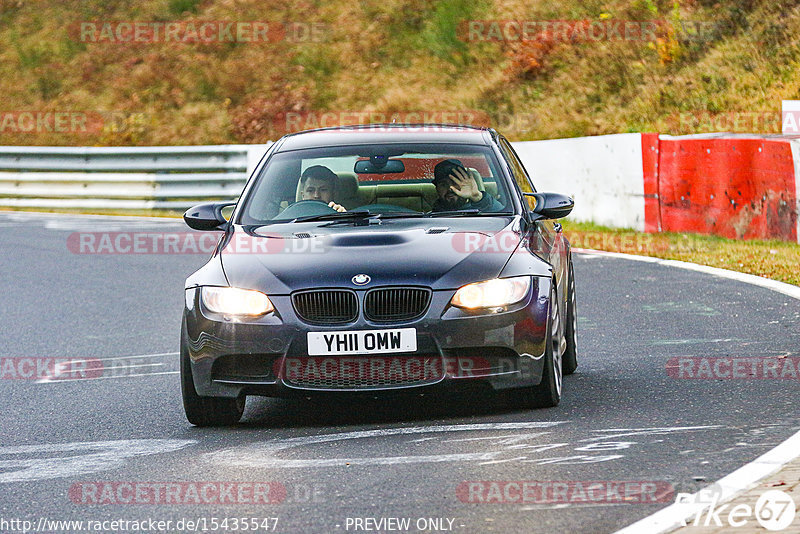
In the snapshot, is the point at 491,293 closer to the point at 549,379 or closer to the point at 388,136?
the point at 549,379

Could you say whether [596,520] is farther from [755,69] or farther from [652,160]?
[755,69]

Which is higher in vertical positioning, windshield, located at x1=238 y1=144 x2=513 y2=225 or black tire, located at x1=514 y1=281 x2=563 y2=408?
windshield, located at x1=238 y1=144 x2=513 y2=225

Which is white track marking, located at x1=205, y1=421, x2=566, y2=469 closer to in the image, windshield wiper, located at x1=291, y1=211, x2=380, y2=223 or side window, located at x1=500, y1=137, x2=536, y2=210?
windshield wiper, located at x1=291, y1=211, x2=380, y2=223

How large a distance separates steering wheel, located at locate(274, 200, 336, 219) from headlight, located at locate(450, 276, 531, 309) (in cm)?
152

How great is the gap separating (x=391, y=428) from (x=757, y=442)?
70.9 inches

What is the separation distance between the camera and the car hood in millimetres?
6867

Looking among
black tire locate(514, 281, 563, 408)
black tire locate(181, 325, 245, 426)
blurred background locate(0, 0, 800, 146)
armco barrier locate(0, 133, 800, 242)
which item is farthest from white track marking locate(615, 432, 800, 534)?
blurred background locate(0, 0, 800, 146)

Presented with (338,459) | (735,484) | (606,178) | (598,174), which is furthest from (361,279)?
(598,174)

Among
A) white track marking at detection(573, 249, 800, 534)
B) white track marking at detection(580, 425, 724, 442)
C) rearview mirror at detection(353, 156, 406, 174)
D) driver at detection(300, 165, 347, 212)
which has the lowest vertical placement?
white track marking at detection(580, 425, 724, 442)

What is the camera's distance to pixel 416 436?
6.70 m

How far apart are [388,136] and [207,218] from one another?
1283mm

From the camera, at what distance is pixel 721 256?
14.8 m

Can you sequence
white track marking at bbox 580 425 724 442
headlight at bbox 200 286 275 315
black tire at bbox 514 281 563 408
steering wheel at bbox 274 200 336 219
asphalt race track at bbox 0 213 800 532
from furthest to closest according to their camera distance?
steering wheel at bbox 274 200 336 219 → black tire at bbox 514 281 563 408 → headlight at bbox 200 286 275 315 → white track marking at bbox 580 425 724 442 → asphalt race track at bbox 0 213 800 532

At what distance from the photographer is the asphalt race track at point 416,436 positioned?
17.6 feet
